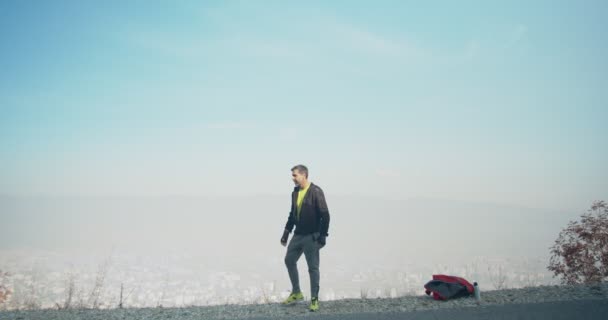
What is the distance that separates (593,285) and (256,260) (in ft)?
286

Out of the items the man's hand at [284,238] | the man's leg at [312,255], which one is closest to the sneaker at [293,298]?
the man's leg at [312,255]

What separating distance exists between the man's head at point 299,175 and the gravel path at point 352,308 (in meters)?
2.08

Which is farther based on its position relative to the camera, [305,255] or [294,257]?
[294,257]

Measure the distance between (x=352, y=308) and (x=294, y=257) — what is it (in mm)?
1327

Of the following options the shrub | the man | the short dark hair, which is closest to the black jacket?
the man

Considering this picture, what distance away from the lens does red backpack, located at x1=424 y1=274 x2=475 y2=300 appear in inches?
226

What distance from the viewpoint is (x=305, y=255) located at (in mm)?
6180

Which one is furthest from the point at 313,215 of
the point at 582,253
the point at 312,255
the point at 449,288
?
the point at 582,253

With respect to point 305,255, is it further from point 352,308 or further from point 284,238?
point 352,308

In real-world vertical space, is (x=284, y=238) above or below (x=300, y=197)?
below

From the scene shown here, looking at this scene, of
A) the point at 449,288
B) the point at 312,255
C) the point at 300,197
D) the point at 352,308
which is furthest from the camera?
the point at 300,197

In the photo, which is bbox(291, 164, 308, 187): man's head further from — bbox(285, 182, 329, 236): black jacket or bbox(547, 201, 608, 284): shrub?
bbox(547, 201, 608, 284): shrub

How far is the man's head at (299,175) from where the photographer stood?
635 centimetres

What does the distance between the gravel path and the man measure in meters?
0.50
